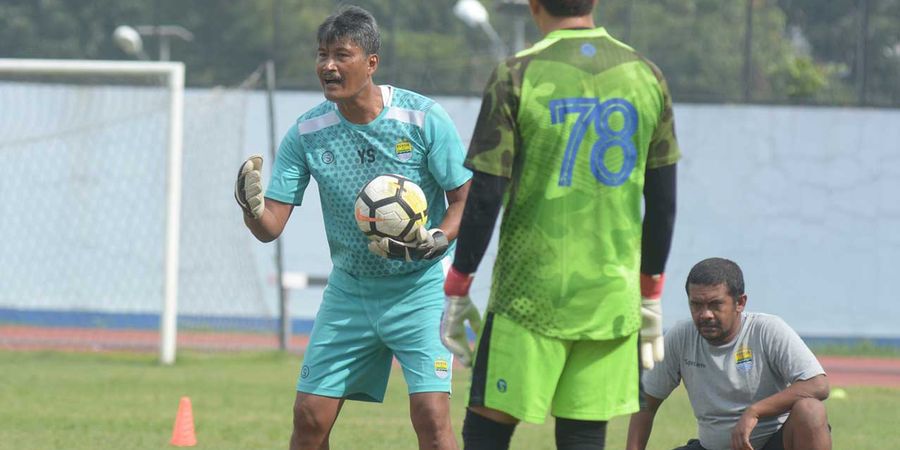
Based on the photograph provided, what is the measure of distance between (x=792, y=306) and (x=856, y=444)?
32.7ft

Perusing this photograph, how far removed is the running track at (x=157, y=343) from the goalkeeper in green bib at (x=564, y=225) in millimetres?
10542

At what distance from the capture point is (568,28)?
13.3ft

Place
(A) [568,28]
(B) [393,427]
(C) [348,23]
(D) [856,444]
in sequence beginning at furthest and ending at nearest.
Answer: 1. (B) [393,427]
2. (D) [856,444]
3. (C) [348,23]
4. (A) [568,28]

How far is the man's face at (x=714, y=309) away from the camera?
231 inches

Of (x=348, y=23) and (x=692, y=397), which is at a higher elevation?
(x=348, y=23)

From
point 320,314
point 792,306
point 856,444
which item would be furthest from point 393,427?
point 792,306

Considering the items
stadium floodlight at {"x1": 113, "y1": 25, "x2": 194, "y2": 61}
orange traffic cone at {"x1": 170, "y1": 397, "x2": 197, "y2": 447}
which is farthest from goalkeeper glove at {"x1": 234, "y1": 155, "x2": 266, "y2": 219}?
stadium floodlight at {"x1": 113, "y1": 25, "x2": 194, "y2": 61}

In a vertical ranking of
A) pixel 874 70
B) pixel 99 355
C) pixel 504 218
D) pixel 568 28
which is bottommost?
pixel 99 355

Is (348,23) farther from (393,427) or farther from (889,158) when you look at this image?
(889,158)

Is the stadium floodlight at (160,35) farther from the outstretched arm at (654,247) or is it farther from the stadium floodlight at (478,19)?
the outstretched arm at (654,247)

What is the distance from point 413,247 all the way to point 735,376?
1.84 meters

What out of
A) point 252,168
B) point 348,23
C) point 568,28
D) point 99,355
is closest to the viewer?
point 568,28

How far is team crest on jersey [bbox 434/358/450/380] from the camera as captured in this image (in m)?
5.51

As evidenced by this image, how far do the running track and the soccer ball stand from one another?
9864 millimetres
